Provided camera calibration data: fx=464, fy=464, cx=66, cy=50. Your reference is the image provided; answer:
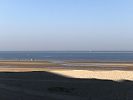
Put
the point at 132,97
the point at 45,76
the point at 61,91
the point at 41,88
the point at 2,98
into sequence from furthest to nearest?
the point at 45,76 → the point at 41,88 → the point at 61,91 → the point at 132,97 → the point at 2,98

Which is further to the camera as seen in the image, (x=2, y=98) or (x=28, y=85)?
(x=28, y=85)

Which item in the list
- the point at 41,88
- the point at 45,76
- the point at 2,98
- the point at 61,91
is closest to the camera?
the point at 2,98

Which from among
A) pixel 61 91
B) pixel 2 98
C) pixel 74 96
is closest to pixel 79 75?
pixel 61 91

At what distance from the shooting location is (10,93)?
2016cm

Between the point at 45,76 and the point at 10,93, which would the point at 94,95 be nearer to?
the point at 10,93

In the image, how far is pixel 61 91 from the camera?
22.1m

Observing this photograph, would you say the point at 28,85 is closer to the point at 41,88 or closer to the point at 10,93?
the point at 41,88

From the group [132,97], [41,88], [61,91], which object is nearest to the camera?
[132,97]

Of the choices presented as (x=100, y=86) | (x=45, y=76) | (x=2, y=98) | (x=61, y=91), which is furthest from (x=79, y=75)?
(x=2, y=98)

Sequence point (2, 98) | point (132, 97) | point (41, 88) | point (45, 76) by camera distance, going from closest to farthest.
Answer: point (2, 98)
point (132, 97)
point (41, 88)
point (45, 76)

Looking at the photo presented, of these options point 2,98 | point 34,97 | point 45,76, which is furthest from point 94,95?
point 45,76

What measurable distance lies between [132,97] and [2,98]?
5362 mm

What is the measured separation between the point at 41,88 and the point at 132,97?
5898 mm

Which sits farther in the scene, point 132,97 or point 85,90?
point 85,90
